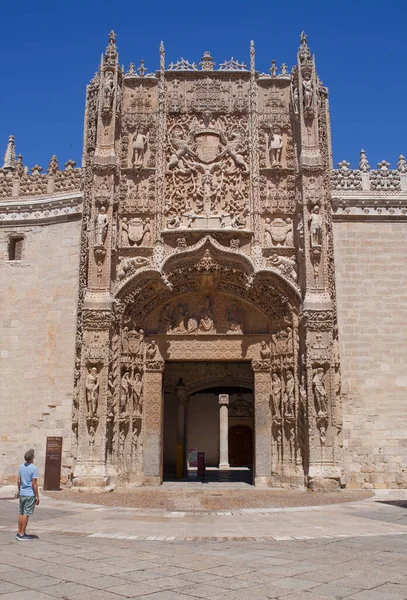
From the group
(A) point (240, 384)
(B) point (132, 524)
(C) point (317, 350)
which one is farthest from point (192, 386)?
(B) point (132, 524)

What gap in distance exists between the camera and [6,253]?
1820 cm

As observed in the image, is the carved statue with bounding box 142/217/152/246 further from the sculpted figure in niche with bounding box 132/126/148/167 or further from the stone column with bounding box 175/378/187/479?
the stone column with bounding box 175/378/187/479

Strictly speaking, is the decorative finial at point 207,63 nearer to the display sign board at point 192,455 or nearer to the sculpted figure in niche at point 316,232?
the sculpted figure in niche at point 316,232

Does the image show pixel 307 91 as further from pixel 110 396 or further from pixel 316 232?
pixel 110 396

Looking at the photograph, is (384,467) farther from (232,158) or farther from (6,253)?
(6,253)

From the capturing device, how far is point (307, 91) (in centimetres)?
1752

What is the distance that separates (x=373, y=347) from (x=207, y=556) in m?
10.8

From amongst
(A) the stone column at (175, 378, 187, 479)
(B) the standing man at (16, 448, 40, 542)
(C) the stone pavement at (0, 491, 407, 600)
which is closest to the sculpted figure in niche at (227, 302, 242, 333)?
(C) the stone pavement at (0, 491, 407, 600)

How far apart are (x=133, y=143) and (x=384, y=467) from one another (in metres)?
12.1

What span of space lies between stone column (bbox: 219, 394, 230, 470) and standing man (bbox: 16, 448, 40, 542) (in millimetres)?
22962

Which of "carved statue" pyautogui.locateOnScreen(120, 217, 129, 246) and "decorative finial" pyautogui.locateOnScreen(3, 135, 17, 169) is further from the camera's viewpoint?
"decorative finial" pyautogui.locateOnScreen(3, 135, 17, 169)

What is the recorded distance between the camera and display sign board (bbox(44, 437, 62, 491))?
1519 centimetres

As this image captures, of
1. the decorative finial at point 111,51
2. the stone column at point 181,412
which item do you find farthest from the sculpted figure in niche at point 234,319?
the decorative finial at point 111,51

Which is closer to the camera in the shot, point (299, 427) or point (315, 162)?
point (299, 427)
